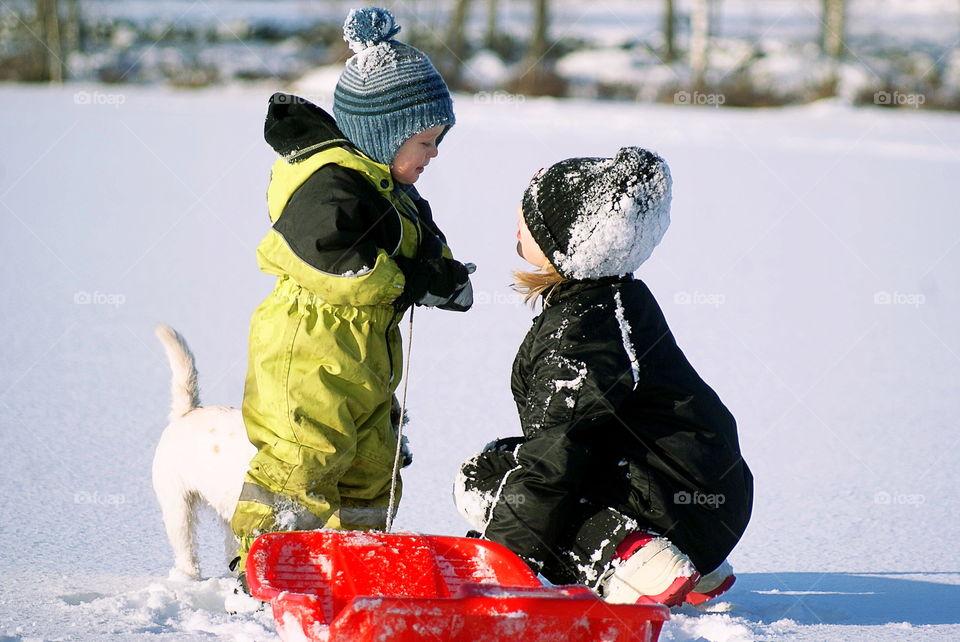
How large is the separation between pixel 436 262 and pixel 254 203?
485 cm

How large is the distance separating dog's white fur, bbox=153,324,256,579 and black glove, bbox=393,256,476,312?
1.67ft

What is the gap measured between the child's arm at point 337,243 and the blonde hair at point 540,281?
277 millimetres

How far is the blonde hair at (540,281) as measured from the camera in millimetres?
2188

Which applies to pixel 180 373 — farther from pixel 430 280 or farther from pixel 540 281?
pixel 540 281

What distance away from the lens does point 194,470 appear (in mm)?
2316

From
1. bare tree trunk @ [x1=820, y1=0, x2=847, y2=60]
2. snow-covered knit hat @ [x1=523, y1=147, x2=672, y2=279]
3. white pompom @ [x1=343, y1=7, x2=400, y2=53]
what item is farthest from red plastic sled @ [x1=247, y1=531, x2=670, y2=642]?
bare tree trunk @ [x1=820, y1=0, x2=847, y2=60]

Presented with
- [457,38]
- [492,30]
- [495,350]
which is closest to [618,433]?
[495,350]

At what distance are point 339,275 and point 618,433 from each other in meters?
0.66

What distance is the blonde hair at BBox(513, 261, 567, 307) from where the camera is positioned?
219 cm

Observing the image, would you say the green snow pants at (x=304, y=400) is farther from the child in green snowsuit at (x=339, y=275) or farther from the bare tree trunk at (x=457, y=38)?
the bare tree trunk at (x=457, y=38)

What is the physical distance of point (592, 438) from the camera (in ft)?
6.96

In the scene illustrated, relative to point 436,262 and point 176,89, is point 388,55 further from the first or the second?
point 176,89

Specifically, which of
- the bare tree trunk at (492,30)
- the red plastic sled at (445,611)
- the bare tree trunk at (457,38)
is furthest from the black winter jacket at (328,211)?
the bare tree trunk at (492,30)

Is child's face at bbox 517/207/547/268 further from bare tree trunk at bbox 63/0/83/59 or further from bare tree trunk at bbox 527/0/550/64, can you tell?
bare tree trunk at bbox 527/0/550/64
